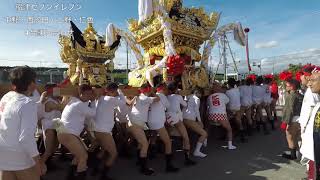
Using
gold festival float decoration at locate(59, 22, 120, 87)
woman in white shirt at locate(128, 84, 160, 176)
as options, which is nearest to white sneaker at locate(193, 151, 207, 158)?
woman in white shirt at locate(128, 84, 160, 176)

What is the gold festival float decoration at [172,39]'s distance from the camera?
27.9 feet

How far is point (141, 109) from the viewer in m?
5.63

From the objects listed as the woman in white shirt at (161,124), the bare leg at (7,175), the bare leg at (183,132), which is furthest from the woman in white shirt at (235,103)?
the bare leg at (7,175)

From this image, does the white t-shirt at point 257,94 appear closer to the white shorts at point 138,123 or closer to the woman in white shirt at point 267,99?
the woman in white shirt at point 267,99

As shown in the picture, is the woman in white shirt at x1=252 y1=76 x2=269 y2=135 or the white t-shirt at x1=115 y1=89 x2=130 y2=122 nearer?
the white t-shirt at x1=115 y1=89 x2=130 y2=122

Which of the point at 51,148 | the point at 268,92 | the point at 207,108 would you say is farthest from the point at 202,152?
the point at 268,92

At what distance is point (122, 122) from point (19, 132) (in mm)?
3744

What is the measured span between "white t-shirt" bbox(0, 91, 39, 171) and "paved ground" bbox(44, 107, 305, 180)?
104 inches

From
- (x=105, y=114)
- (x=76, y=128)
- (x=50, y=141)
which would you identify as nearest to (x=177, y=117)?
(x=105, y=114)

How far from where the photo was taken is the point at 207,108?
7703 millimetres

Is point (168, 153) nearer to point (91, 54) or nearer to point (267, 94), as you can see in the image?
point (267, 94)

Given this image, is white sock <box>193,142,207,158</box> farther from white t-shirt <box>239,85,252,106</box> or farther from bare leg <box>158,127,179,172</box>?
white t-shirt <box>239,85,252,106</box>

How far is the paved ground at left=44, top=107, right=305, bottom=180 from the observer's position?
520 cm

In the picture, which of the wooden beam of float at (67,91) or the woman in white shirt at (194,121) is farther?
the woman in white shirt at (194,121)
